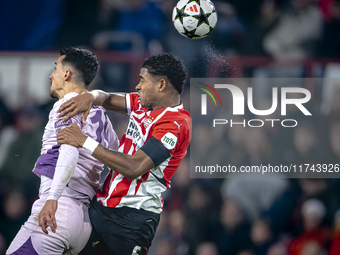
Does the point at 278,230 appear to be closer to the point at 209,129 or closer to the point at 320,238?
the point at 320,238

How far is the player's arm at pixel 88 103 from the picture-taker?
2.31 meters

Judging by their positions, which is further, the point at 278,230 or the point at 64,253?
the point at 278,230

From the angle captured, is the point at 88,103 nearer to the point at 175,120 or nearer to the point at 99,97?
the point at 99,97

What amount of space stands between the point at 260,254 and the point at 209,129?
1692 millimetres

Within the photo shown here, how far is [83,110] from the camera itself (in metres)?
2.39

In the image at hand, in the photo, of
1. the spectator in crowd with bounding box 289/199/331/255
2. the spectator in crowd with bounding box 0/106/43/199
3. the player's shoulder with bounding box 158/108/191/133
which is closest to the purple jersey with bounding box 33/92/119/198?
the player's shoulder with bounding box 158/108/191/133

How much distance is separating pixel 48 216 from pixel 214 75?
10.8ft

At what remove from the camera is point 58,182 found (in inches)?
82.0

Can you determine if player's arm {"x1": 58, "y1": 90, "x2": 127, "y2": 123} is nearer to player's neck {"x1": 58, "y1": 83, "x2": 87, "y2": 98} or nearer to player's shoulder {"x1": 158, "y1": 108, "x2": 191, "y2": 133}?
player's neck {"x1": 58, "y1": 83, "x2": 87, "y2": 98}

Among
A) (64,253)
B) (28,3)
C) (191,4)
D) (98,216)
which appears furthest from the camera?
(28,3)

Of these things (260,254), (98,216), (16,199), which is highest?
(98,216)

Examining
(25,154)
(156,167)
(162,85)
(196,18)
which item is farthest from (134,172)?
(25,154)

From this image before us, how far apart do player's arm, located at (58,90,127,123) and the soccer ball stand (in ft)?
3.31

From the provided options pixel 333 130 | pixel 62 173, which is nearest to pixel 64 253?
pixel 62 173
